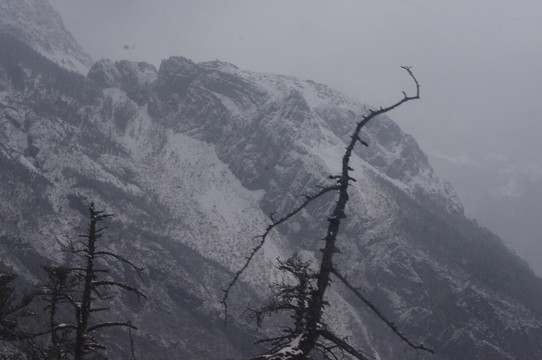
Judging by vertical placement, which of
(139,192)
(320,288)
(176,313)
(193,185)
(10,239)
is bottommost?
(10,239)

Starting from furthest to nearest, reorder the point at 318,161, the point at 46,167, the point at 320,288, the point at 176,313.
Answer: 1. the point at 318,161
2. the point at 46,167
3. the point at 176,313
4. the point at 320,288

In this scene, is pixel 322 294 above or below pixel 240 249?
above

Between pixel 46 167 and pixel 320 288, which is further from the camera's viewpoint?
pixel 46 167

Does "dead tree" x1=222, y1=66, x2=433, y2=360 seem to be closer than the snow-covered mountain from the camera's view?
Yes

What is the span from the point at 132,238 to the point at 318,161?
77582 mm

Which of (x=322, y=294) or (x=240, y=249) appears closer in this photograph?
(x=322, y=294)

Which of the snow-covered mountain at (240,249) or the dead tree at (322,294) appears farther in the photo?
the snow-covered mountain at (240,249)

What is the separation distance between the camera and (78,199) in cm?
16275

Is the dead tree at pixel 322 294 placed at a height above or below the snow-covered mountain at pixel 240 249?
above

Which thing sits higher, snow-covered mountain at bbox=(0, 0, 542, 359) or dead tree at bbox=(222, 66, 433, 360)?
dead tree at bbox=(222, 66, 433, 360)

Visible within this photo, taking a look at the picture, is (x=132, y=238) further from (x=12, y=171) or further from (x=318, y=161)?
(x=318, y=161)

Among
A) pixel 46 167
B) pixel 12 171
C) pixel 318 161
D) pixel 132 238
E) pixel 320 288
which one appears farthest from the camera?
pixel 318 161

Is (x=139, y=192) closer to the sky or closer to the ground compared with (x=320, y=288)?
closer to the ground

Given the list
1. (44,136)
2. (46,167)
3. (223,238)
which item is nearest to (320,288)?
(223,238)
